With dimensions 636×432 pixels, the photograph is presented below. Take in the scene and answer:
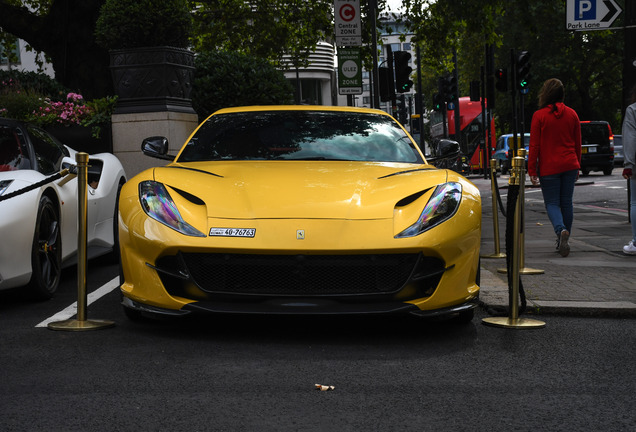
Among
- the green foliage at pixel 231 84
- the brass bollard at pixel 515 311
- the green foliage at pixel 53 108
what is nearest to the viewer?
the brass bollard at pixel 515 311

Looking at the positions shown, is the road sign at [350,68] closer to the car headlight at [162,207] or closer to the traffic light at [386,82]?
the traffic light at [386,82]

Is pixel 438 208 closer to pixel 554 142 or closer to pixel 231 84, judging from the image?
pixel 554 142

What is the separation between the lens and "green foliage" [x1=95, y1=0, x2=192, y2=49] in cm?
1370

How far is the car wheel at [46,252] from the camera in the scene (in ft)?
19.5

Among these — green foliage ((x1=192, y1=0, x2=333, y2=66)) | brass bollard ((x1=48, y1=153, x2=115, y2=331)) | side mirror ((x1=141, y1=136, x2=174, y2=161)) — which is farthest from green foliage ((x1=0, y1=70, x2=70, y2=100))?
brass bollard ((x1=48, y1=153, x2=115, y2=331))

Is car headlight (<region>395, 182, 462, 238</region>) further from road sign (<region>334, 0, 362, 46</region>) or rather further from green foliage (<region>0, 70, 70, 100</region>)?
green foliage (<region>0, 70, 70, 100</region>)

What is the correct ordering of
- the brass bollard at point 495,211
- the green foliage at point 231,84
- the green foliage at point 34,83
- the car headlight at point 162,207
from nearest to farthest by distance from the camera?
the car headlight at point 162,207, the brass bollard at point 495,211, the green foliage at point 34,83, the green foliage at point 231,84

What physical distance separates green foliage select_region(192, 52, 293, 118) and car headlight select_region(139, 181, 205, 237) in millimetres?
10831

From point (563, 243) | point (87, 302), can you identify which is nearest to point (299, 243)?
point (87, 302)

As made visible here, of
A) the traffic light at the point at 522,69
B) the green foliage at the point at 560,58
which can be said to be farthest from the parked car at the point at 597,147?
the traffic light at the point at 522,69

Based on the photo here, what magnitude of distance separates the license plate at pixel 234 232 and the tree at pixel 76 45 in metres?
13.2

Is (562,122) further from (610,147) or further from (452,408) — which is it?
(610,147)

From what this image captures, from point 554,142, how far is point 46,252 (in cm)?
521

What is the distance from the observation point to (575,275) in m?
7.24
